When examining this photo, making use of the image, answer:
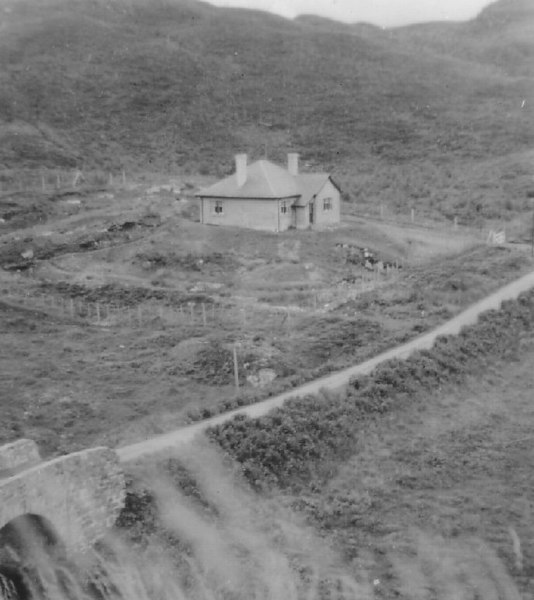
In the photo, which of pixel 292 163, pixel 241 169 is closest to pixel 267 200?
pixel 241 169

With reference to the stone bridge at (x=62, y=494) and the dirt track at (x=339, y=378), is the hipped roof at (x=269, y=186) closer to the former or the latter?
the dirt track at (x=339, y=378)

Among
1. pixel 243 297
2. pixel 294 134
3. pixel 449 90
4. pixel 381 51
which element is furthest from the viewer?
pixel 381 51

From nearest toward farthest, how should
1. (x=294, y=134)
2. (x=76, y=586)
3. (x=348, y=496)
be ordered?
(x=76, y=586) → (x=348, y=496) → (x=294, y=134)

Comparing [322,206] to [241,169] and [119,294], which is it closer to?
[241,169]

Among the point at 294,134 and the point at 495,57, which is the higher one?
the point at 495,57

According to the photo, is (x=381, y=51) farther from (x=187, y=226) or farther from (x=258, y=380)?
(x=258, y=380)

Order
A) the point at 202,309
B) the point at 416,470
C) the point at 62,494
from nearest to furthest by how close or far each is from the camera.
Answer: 1. the point at 62,494
2. the point at 416,470
3. the point at 202,309

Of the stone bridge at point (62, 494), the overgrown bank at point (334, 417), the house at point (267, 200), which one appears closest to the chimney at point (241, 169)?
the house at point (267, 200)

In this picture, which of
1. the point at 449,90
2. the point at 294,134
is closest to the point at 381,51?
the point at 449,90
